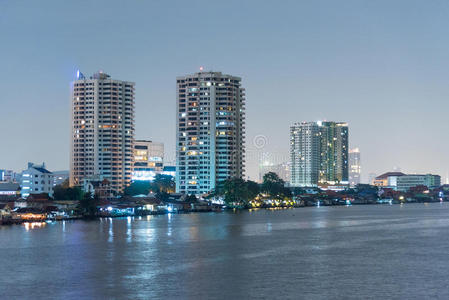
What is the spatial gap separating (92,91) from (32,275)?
416ft

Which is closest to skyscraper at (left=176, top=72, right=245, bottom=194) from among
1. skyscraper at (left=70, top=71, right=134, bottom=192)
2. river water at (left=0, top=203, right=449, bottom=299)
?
skyscraper at (left=70, top=71, right=134, bottom=192)

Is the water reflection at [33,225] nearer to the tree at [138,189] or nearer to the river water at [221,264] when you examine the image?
the river water at [221,264]

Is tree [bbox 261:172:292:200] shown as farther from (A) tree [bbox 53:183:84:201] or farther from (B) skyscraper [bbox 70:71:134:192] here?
(A) tree [bbox 53:183:84:201]

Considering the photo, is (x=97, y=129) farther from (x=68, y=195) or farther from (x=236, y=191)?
(x=68, y=195)

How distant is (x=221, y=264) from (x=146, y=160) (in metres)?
143

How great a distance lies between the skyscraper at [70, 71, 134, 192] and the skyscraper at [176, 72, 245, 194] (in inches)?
670

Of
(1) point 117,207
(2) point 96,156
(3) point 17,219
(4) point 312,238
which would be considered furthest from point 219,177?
(4) point 312,238

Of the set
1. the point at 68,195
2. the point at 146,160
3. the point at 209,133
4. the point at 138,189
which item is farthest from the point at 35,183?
the point at 146,160

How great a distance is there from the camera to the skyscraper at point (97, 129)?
551 feet

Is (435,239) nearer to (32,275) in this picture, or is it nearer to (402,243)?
(402,243)

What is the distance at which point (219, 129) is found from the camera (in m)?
164

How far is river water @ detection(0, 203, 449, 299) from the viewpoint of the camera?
4016cm

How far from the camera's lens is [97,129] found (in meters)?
168

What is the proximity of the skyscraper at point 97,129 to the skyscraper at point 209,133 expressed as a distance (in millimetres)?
17010
